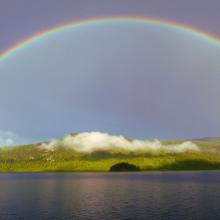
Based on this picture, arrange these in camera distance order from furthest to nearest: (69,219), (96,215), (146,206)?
(146,206) → (96,215) → (69,219)

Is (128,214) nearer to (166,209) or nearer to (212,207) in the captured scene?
(166,209)

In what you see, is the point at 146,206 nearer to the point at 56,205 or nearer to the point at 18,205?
the point at 56,205

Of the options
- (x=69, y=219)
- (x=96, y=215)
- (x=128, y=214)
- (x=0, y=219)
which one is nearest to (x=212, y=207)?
(x=128, y=214)

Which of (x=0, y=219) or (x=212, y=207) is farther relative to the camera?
(x=212, y=207)

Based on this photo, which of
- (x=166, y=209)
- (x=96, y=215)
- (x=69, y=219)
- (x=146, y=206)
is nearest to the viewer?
(x=69, y=219)

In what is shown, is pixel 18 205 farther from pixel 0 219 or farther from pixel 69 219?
pixel 69 219

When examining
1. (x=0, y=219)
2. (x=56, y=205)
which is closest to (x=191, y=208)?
(x=56, y=205)

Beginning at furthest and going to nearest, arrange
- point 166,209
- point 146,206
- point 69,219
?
point 146,206 < point 166,209 < point 69,219

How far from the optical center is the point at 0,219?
83875mm

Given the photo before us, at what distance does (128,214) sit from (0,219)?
38018 mm

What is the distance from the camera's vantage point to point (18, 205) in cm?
10944

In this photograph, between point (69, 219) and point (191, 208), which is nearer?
point (69, 219)

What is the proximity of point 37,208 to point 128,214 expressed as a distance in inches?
1341

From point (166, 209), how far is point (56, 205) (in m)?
41.0
